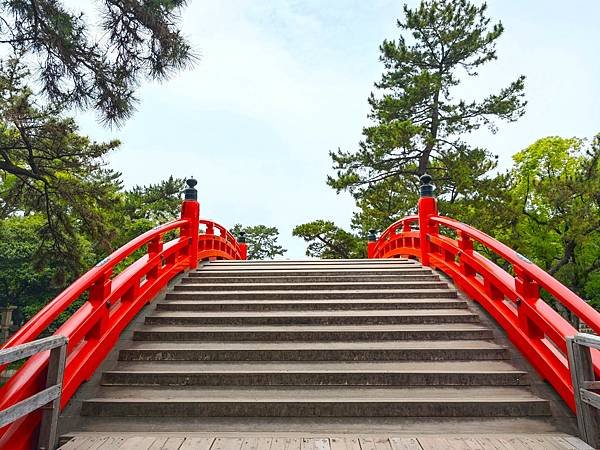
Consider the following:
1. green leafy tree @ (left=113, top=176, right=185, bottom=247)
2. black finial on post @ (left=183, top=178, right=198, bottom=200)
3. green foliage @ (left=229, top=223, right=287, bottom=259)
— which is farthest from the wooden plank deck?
green foliage @ (left=229, top=223, right=287, bottom=259)

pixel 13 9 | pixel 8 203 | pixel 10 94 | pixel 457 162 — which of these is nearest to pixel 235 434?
pixel 13 9

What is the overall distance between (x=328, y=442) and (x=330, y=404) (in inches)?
15.4

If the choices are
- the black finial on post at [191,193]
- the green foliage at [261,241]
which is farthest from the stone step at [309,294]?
the green foliage at [261,241]

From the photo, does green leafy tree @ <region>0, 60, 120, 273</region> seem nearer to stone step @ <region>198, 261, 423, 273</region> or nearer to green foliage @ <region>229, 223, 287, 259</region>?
stone step @ <region>198, 261, 423, 273</region>

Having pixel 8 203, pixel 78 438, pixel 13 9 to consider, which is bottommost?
pixel 78 438

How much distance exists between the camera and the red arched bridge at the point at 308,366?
2604mm

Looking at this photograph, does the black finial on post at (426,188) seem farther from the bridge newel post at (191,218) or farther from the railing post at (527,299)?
the bridge newel post at (191,218)

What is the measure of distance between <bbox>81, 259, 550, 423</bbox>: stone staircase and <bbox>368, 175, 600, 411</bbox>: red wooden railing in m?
0.22

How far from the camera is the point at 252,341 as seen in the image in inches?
154

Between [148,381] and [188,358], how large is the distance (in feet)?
1.38

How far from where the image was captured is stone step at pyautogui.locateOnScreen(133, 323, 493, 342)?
12.7 feet

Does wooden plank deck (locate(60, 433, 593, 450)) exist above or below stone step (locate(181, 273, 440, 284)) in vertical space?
below

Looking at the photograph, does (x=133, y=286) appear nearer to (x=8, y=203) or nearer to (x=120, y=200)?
(x=120, y=200)

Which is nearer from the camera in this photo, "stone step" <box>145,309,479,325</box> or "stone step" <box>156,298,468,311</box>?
"stone step" <box>145,309,479,325</box>
